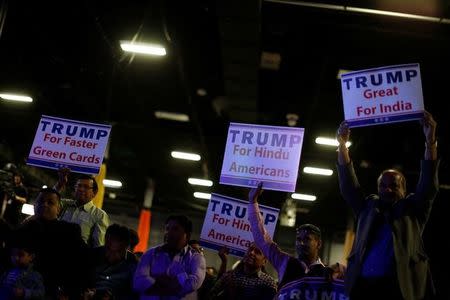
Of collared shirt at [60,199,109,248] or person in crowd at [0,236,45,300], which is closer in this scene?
person in crowd at [0,236,45,300]

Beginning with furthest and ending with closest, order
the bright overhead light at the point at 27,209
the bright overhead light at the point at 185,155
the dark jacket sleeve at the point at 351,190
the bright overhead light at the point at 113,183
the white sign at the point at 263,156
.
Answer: the bright overhead light at the point at 113,183 < the bright overhead light at the point at 185,155 < the bright overhead light at the point at 27,209 < the white sign at the point at 263,156 < the dark jacket sleeve at the point at 351,190

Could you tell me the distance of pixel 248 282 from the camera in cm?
669

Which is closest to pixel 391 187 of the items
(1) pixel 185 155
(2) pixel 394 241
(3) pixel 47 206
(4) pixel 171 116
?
(2) pixel 394 241

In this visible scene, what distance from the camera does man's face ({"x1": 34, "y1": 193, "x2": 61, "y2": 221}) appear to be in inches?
250

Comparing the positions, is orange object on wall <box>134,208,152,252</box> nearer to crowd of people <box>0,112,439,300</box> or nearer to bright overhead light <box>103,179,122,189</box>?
bright overhead light <box>103,179,122,189</box>

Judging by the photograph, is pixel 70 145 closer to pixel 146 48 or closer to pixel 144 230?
pixel 146 48

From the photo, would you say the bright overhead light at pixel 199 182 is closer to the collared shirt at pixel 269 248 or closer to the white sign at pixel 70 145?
the white sign at pixel 70 145

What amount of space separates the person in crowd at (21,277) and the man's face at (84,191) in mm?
1201

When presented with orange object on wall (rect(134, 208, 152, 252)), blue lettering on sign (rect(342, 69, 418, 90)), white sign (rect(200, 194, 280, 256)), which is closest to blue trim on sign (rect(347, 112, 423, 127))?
blue lettering on sign (rect(342, 69, 418, 90))

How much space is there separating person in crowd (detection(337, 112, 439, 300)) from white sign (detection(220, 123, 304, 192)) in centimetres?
199

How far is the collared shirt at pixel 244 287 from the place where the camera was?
661 cm

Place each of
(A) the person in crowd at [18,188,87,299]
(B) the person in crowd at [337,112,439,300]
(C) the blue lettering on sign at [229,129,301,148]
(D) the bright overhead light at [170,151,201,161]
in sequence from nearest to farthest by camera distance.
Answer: (B) the person in crowd at [337,112,439,300] → (A) the person in crowd at [18,188,87,299] → (C) the blue lettering on sign at [229,129,301,148] → (D) the bright overhead light at [170,151,201,161]

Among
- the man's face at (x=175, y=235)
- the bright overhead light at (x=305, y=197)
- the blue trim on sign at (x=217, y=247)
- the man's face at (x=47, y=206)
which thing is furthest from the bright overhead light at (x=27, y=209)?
the bright overhead light at (x=305, y=197)

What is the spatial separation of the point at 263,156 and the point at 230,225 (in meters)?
1.54
